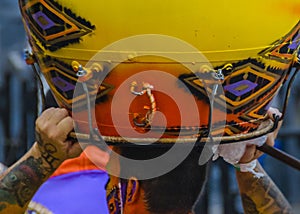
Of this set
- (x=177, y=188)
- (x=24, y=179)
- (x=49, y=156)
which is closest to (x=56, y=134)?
(x=49, y=156)

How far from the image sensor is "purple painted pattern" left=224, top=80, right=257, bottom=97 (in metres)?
1.92

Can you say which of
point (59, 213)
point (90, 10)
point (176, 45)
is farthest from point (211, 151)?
point (59, 213)

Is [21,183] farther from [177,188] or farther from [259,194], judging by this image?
[259,194]

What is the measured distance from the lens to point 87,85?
6.26ft

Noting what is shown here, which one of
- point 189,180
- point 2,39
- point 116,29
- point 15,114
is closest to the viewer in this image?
point 116,29

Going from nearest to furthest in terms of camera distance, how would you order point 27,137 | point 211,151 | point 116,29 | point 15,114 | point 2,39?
point 116,29 → point 211,151 → point 27,137 → point 15,114 → point 2,39

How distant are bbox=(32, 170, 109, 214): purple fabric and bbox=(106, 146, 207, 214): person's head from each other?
0.50 metres

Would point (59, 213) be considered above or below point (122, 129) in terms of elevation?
below

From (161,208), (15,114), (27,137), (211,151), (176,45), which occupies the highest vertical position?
(176,45)

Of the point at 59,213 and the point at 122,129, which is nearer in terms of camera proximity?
the point at 122,129

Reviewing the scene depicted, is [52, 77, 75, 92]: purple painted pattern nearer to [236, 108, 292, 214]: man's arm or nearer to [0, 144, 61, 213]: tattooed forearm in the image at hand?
[0, 144, 61, 213]: tattooed forearm

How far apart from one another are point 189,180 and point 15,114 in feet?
15.3

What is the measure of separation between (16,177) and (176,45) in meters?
0.69

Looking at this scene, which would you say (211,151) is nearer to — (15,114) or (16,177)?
(16,177)
